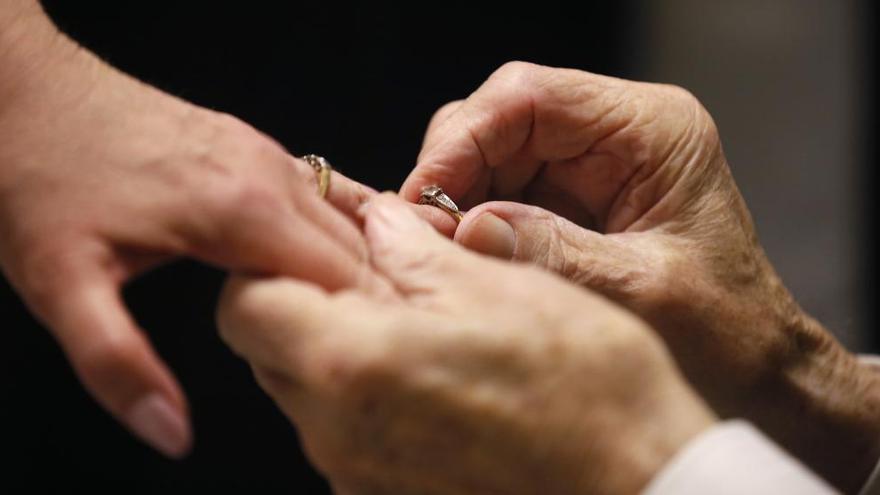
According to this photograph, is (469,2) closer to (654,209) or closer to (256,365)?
(654,209)

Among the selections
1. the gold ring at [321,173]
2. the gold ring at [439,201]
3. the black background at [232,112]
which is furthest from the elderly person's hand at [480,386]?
the black background at [232,112]

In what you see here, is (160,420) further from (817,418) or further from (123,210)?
(817,418)

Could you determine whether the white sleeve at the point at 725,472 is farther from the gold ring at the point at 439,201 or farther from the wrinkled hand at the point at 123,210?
the gold ring at the point at 439,201

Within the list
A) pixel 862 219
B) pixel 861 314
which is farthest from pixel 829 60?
pixel 861 314

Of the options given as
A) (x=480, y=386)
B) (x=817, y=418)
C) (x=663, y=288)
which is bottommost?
(x=817, y=418)

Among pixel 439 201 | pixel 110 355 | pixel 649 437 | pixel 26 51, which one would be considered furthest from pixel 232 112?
pixel 649 437

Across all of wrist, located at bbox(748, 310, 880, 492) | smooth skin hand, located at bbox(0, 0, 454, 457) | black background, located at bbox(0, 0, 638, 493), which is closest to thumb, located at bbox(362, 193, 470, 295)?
smooth skin hand, located at bbox(0, 0, 454, 457)
